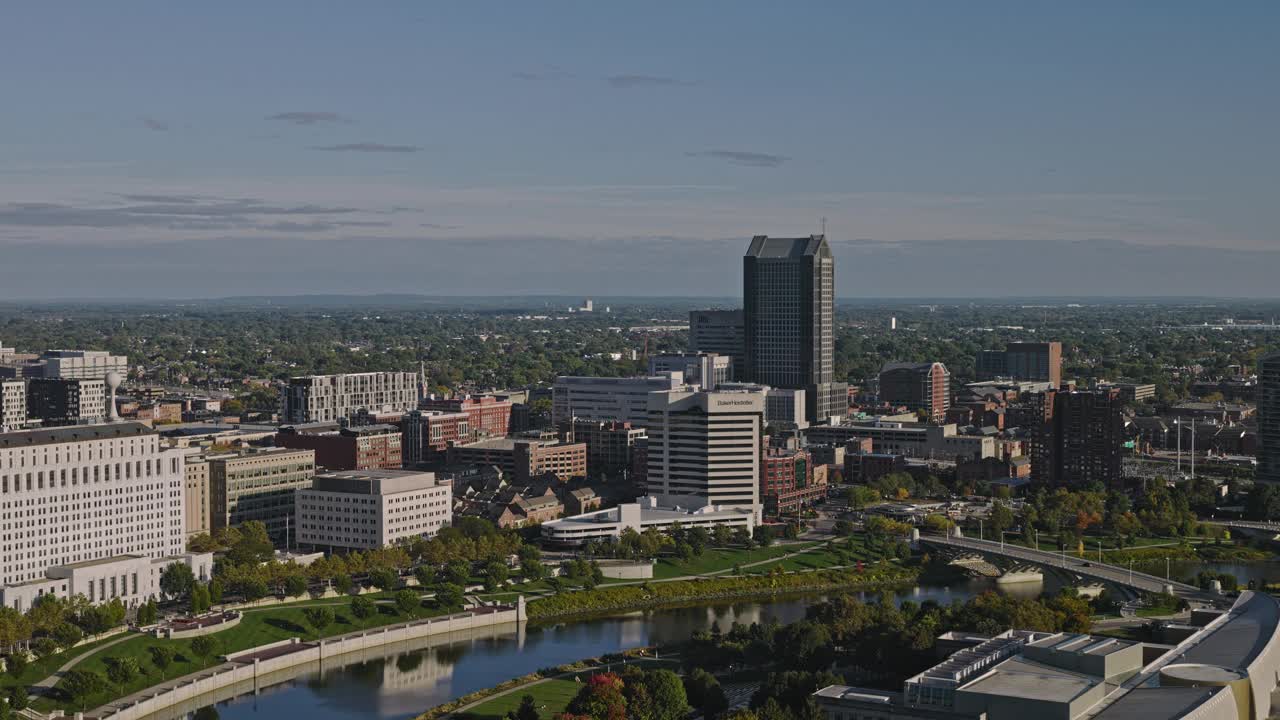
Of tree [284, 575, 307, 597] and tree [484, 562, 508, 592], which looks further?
tree [484, 562, 508, 592]

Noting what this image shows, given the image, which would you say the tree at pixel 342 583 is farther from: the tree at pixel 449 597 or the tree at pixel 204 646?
the tree at pixel 204 646

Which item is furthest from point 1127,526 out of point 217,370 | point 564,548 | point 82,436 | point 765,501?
point 217,370

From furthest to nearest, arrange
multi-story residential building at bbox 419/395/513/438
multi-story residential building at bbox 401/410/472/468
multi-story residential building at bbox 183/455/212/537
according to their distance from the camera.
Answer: multi-story residential building at bbox 419/395/513/438, multi-story residential building at bbox 401/410/472/468, multi-story residential building at bbox 183/455/212/537

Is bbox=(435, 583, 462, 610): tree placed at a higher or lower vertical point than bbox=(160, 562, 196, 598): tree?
lower

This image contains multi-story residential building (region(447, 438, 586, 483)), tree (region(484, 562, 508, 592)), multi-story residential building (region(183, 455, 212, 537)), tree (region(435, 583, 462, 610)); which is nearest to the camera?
tree (region(435, 583, 462, 610))

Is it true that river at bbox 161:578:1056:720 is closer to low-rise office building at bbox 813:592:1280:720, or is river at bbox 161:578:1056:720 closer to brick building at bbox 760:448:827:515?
low-rise office building at bbox 813:592:1280:720

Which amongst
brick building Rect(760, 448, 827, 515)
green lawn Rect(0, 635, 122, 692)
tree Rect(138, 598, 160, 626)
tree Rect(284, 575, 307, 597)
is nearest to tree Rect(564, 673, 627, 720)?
green lawn Rect(0, 635, 122, 692)
